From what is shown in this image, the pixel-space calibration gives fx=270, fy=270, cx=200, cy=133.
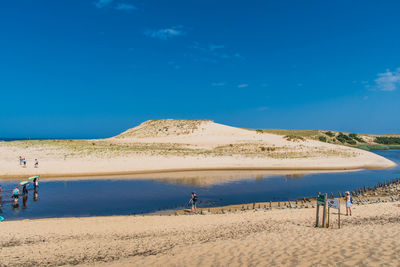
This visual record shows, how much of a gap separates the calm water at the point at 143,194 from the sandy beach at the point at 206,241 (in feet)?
11.2

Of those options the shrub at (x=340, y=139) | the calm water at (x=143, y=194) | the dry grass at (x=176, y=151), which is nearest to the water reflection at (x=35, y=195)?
the calm water at (x=143, y=194)

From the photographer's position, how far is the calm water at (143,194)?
1895 centimetres

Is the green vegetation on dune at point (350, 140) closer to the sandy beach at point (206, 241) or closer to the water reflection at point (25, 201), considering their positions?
the water reflection at point (25, 201)

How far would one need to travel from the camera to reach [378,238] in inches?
405

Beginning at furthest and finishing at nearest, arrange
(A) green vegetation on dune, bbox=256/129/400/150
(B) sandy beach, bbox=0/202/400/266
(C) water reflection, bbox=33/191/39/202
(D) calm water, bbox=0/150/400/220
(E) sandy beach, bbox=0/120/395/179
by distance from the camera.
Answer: (A) green vegetation on dune, bbox=256/129/400/150 < (E) sandy beach, bbox=0/120/395/179 < (C) water reflection, bbox=33/191/39/202 < (D) calm water, bbox=0/150/400/220 < (B) sandy beach, bbox=0/202/400/266

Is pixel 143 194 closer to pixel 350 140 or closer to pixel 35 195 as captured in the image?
pixel 35 195

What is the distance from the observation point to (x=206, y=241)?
11203 millimetres

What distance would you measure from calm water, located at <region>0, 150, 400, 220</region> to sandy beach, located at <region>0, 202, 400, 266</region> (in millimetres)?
3408

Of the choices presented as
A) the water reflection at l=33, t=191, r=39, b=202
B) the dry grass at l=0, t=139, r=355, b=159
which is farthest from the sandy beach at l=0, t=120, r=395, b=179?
the water reflection at l=33, t=191, r=39, b=202

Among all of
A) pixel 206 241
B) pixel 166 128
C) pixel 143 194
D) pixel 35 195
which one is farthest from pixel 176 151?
pixel 166 128

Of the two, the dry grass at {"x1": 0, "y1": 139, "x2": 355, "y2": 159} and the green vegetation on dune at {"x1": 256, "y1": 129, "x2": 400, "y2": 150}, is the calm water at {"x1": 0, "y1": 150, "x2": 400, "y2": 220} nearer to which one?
the dry grass at {"x1": 0, "y1": 139, "x2": 355, "y2": 159}

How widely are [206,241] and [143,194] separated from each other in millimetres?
13194

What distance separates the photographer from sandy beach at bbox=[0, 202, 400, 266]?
8789mm

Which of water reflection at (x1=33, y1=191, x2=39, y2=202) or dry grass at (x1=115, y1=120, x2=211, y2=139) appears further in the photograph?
dry grass at (x1=115, y1=120, x2=211, y2=139)
